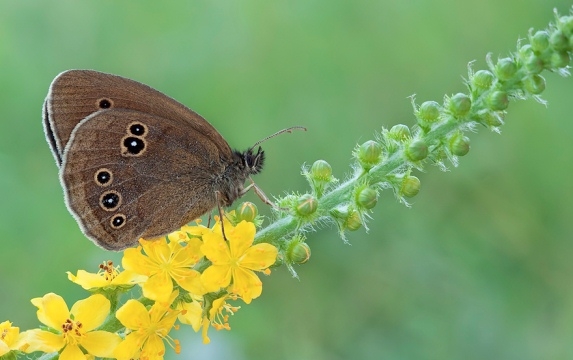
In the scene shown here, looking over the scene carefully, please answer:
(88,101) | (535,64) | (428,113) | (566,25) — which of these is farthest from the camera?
(88,101)

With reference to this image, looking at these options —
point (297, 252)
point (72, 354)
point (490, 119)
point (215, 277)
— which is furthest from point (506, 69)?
point (72, 354)

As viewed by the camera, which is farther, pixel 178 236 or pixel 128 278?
pixel 178 236

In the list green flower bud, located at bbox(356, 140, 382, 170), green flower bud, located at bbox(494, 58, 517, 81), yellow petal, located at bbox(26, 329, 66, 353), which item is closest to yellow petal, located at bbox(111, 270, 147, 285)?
yellow petal, located at bbox(26, 329, 66, 353)

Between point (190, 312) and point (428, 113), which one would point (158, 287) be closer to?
point (190, 312)

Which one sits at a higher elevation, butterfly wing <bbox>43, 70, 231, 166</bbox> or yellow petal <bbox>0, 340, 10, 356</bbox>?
butterfly wing <bbox>43, 70, 231, 166</bbox>

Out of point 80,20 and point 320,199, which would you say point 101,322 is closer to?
point 320,199

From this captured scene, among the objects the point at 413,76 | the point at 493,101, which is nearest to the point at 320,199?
the point at 493,101

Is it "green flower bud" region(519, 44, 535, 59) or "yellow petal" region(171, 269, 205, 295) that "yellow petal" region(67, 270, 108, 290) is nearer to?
"yellow petal" region(171, 269, 205, 295)
